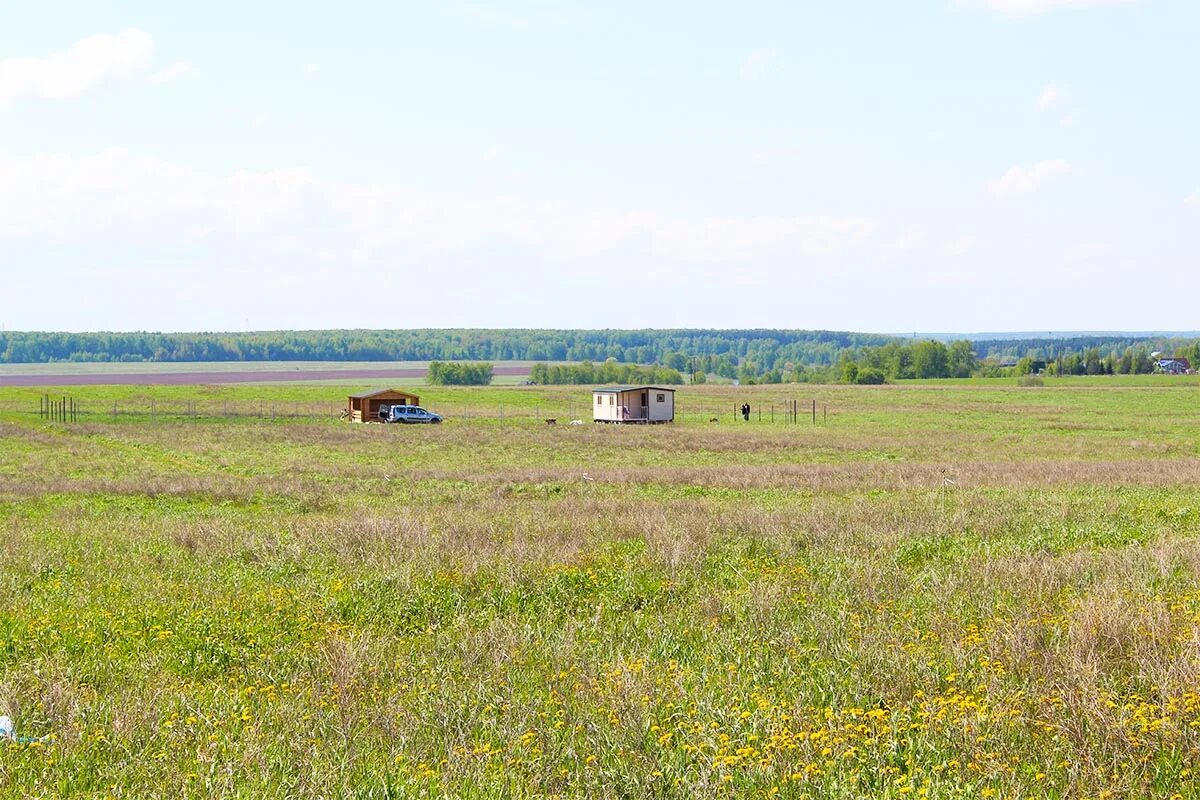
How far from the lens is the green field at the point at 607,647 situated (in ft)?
22.9

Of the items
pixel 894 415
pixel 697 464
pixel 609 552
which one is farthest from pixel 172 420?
pixel 609 552

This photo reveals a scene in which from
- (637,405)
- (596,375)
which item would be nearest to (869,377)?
(596,375)

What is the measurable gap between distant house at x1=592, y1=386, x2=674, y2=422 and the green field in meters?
42.8

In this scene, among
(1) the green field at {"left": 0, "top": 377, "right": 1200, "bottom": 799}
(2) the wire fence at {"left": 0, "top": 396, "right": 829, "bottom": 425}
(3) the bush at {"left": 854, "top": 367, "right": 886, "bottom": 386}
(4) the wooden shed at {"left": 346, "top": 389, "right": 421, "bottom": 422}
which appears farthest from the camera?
(3) the bush at {"left": 854, "top": 367, "right": 886, "bottom": 386}

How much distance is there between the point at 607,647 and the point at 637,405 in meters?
57.4

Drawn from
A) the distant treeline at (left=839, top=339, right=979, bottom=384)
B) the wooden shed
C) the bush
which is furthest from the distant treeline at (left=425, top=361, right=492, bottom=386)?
the wooden shed

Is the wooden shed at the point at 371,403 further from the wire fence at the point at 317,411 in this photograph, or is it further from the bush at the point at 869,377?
the bush at the point at 869,377

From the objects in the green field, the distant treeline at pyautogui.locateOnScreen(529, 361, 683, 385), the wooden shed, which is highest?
the green field

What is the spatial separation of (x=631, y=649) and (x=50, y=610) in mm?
6160

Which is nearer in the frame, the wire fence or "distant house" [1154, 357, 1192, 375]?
the wire fence

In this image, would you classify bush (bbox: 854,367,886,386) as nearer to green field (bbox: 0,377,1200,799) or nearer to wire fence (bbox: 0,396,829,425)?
wire fence (bbox: 0,396,829,425)

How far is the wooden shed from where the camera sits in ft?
224

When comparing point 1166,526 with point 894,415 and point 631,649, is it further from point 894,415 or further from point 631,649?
point 894,415

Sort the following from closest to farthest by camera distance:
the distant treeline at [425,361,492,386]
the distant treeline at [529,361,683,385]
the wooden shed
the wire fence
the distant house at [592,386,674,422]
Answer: the distant house at [592,386,674,422] → the wooden shed → the wire fence → the distant treeline at [425,361,492,386] → the distant treeline at [529,361,683,385]
